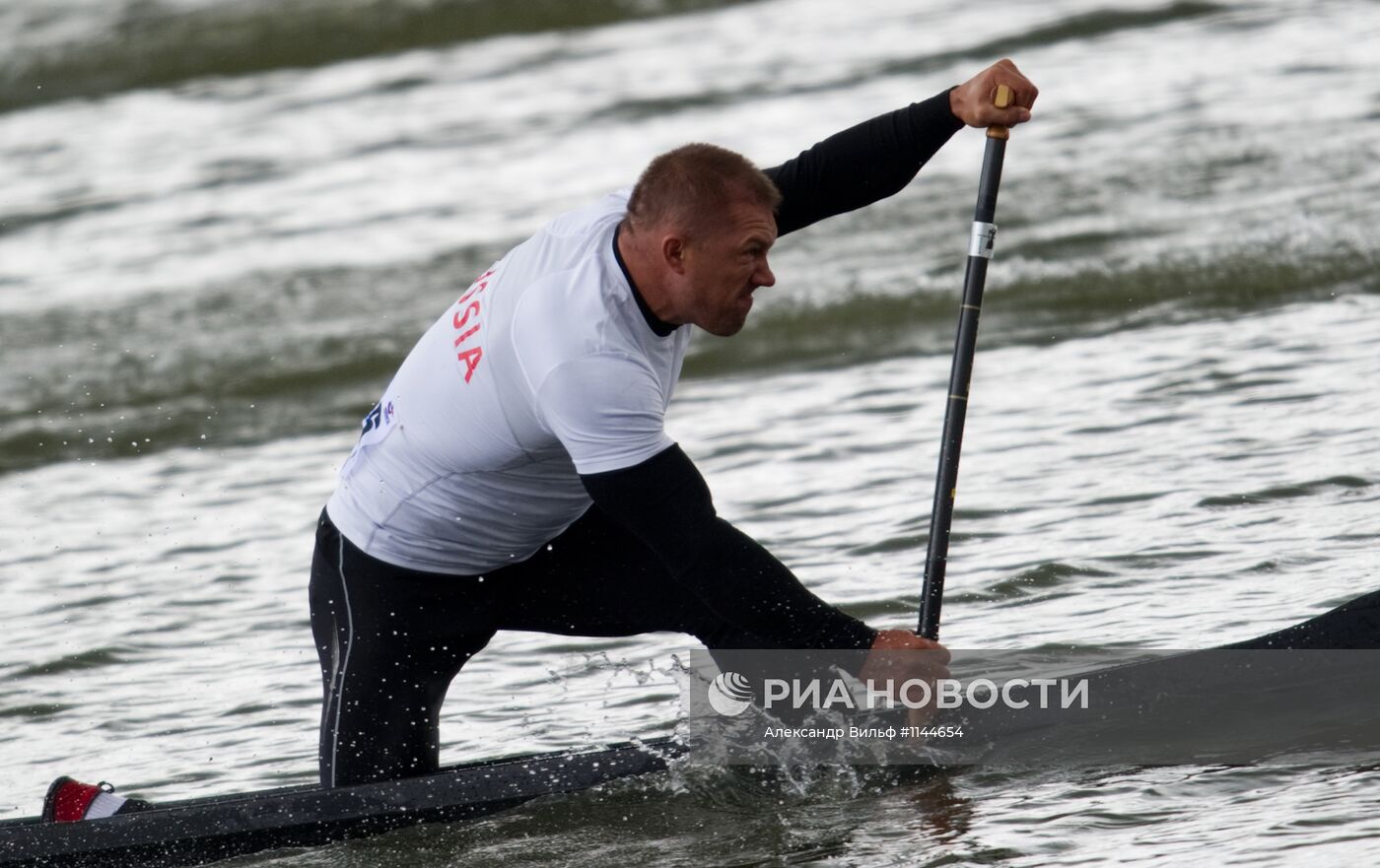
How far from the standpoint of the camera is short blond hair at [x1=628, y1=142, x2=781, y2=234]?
3.44 meters

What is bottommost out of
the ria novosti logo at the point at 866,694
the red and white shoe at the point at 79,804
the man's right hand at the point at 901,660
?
the red and white shoe at the point at 79,804

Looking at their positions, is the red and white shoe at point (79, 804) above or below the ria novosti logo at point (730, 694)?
below

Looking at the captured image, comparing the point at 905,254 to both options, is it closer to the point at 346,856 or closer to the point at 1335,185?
the point at 1335,185

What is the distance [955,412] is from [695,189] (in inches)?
41.9

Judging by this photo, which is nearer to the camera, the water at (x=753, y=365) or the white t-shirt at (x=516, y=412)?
the white t-shirt at (x=516, y=412)

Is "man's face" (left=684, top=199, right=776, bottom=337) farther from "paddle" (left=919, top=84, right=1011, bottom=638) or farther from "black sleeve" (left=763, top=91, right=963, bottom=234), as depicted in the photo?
"paddle" (left=919, top=84, right=1011, bottom=638)

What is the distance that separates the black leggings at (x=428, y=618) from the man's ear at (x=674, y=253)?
A: 2.81 ft

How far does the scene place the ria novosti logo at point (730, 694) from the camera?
13.9ft

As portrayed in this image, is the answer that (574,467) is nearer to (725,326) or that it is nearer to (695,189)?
(725,326)

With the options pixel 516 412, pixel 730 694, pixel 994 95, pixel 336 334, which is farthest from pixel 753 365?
pixel 516 412

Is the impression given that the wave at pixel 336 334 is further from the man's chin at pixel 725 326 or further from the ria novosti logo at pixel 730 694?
the man's chin at pixel 725 326

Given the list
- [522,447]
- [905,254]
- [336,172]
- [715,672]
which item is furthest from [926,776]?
[336,172]

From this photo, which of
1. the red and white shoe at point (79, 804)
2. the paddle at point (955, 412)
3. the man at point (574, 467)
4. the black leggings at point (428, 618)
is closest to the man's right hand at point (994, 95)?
the man at point (574, 467)

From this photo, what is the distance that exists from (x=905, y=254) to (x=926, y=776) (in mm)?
6268
